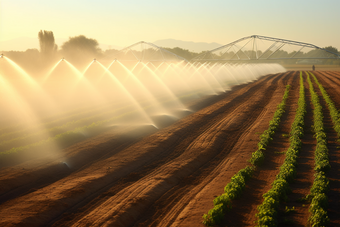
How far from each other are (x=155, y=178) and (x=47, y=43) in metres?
70.3

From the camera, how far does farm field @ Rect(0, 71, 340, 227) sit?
8438 mm

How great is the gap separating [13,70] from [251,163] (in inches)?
2613

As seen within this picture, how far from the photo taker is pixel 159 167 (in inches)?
481

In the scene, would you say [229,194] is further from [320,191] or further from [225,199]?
[320,191]

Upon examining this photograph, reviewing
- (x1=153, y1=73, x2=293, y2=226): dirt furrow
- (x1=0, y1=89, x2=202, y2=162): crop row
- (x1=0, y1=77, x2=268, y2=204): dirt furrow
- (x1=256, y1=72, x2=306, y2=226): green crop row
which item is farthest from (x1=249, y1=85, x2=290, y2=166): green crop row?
(x1=0, y1=89, x2=202, y2=162): crop row

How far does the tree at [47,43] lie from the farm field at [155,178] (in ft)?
191

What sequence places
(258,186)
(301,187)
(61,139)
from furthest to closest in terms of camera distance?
1. (61,139)
2. (258,186)
3. (301,187)

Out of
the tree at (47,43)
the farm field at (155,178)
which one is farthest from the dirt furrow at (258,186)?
the tree at (47,43)

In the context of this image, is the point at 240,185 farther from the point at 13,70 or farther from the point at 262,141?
the point at 13,70

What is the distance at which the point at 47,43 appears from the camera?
7119cm

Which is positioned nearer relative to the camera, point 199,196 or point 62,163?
point 199,196

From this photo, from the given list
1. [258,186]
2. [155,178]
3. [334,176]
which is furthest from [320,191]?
[155,178]

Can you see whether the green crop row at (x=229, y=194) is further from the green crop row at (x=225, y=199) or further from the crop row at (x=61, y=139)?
the crop row at (x=61, y=139)

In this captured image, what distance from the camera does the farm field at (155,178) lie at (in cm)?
844
